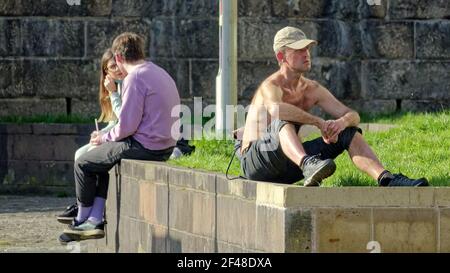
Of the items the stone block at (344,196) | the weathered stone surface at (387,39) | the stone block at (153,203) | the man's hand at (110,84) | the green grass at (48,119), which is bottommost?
the stone block at (153,203)

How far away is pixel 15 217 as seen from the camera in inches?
621

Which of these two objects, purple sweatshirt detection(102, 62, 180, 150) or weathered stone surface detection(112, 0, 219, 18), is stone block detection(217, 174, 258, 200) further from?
weathered stone surface detection(112, 0, 219, 18)

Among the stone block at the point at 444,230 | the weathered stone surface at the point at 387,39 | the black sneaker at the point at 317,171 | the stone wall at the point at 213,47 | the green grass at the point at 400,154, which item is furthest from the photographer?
the weathered stone surface at the point at 387,39

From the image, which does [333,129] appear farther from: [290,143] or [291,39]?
[291,39]

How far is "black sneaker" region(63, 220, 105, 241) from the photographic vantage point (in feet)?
40.0

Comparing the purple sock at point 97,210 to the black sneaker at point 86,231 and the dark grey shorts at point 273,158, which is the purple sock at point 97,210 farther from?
the dark grey shorts at point 273,158

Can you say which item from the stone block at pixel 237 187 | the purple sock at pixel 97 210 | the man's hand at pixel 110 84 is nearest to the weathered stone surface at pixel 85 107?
the man's hand at pixel 110 84

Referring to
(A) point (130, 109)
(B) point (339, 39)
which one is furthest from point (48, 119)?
(A) point (130, 109)

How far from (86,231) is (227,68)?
137 inches

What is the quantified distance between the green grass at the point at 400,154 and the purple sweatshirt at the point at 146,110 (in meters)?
0.26

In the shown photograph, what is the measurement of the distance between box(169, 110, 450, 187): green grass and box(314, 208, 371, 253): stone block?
588mm

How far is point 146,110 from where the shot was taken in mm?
12242

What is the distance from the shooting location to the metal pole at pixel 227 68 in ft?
49.6
